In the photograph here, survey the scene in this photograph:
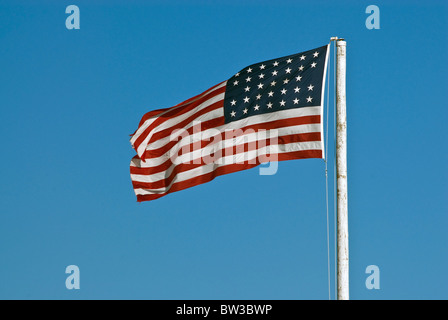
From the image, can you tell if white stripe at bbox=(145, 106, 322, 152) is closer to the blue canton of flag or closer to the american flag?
the american flag

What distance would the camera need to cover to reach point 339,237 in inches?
768

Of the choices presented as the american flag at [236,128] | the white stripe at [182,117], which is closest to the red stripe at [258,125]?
the american flag at [236,128]

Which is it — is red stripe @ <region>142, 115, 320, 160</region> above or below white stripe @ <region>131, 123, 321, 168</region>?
above

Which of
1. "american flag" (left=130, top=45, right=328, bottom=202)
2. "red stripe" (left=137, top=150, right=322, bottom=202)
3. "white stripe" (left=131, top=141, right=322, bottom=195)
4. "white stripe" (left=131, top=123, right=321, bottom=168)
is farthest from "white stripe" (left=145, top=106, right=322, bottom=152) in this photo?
"red stripe" (left=137, top=150, right=322, bottom=202)

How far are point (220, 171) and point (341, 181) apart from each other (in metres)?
4.71

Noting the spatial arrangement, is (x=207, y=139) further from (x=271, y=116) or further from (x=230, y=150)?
(x=271, y=116)

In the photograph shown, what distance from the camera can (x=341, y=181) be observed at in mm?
19672

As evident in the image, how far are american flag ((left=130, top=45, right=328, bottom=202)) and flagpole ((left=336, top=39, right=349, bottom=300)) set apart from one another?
1.01 metres

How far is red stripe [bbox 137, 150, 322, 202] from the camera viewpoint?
21141mm

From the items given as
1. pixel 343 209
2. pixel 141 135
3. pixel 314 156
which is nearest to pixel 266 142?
pixel 314 156

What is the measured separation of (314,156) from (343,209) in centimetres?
205

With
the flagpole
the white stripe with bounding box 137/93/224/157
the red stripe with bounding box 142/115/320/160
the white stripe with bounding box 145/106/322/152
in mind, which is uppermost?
the white stripe with bounding box 137/93/224/157

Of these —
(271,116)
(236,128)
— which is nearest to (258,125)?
(271,116)

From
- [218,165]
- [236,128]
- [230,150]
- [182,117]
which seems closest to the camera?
[230,150]
